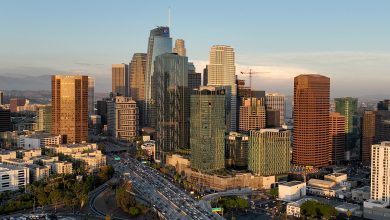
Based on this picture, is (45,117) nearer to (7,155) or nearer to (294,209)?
(7,155)

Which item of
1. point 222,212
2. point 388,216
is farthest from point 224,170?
point 388,216

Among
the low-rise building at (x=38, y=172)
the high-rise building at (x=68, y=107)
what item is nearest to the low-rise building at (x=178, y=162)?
the low-rise building at (x=38, y=172)

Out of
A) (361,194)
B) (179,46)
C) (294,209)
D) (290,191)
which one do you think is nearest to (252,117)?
(290,191)

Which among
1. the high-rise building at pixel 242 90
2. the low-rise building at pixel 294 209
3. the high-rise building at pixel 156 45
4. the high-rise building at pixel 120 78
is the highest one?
the high-rise building at pixel 156 45

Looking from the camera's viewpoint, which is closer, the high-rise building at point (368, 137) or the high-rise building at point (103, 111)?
the high-rise building at point (368, 137)

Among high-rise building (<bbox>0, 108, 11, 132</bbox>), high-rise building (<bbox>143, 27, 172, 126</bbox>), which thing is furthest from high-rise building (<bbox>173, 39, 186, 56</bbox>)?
high-rise building (<bbox>0, 108, 11, 132</bbox>)

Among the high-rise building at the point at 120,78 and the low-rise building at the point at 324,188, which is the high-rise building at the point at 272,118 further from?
the high-rise building at the point at 120,78

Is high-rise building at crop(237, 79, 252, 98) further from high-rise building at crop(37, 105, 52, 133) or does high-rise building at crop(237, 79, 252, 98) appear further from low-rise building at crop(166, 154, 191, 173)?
high-rise building at crop(37, 105, 52, 133)
